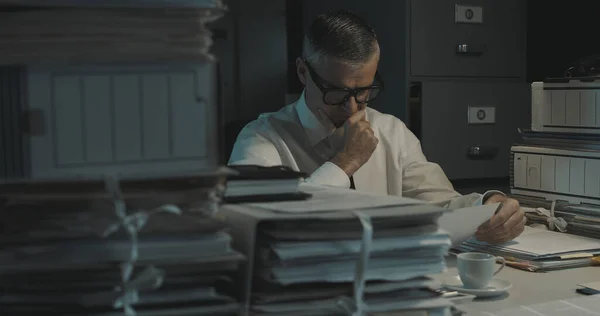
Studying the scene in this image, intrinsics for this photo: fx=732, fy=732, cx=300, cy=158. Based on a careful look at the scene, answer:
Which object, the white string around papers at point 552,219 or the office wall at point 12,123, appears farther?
the white string around papers at point 552,219

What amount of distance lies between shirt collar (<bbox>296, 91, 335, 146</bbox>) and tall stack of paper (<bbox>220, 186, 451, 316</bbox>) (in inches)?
52.1

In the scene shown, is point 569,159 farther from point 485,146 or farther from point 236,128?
point 236,128

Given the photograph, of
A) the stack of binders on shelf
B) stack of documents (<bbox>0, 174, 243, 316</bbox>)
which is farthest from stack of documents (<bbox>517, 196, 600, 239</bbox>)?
stack of documents (<bbox>0, 174, 243, 316</bbox>)

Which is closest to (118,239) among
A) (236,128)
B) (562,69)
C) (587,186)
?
(587,186)

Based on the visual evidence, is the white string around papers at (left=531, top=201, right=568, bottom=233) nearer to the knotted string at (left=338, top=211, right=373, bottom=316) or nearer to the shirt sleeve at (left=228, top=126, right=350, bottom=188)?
the shirt sleeve at (left=228, top=126, right=350, bottom=188)

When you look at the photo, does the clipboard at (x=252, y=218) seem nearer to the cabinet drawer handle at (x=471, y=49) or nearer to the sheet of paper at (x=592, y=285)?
the sheet of paper at (x=592, y=285)

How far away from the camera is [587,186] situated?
171 centimetres

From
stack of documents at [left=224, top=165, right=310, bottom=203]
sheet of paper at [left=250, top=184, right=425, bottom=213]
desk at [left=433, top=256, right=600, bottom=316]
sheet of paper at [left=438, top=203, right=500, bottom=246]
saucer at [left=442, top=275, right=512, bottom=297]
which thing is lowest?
desk at [left=433, top=256, right=600, bottom=316]

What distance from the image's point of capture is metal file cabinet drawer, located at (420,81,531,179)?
244cm

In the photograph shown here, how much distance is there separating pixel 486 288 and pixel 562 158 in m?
0.68

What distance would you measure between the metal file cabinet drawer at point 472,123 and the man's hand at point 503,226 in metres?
0.82

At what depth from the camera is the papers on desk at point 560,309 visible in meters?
1.08

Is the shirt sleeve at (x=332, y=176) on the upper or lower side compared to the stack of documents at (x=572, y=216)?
upper

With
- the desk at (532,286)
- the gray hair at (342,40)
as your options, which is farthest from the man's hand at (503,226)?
the gray hair at (342,40)
